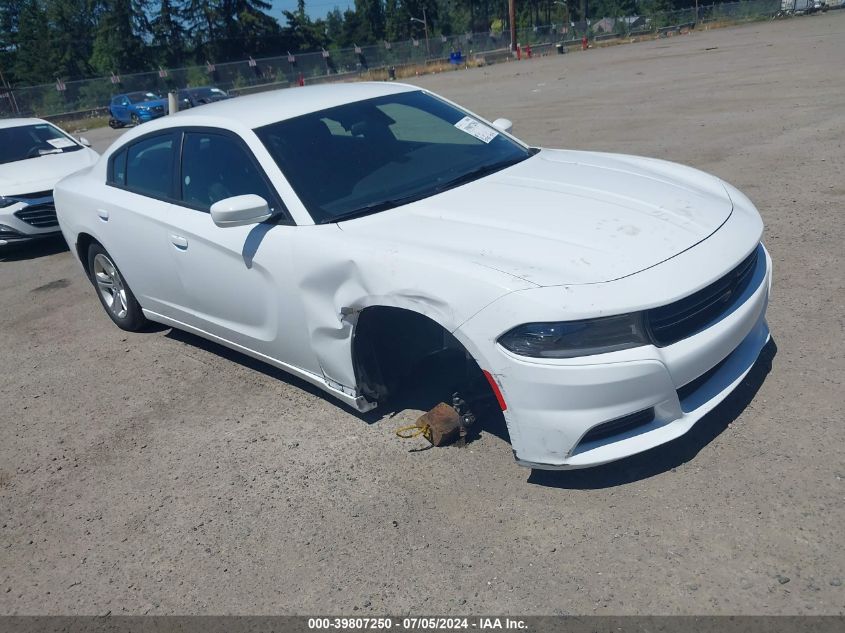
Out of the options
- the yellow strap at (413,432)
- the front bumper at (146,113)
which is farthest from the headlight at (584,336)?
the front bumper at (146,113)

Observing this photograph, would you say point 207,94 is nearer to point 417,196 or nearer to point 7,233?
point 7,233

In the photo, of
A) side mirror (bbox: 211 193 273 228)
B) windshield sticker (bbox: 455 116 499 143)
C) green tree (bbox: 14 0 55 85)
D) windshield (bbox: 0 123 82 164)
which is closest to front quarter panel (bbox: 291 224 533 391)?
side mirror (bbox: 211 193 273 228)

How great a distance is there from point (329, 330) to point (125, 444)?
1.48 meters

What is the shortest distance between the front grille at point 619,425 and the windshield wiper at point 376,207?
A: 5.11 ft

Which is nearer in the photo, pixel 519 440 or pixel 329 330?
pixel 519 440

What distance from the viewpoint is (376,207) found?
12.3 ft

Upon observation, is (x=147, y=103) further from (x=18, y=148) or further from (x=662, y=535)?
(x=662, y=535)

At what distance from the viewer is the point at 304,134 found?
4156 millimetres

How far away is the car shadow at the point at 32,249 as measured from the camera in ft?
29.0

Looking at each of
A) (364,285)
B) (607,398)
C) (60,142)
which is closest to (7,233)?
(60,142)

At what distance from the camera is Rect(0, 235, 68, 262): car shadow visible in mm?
8828

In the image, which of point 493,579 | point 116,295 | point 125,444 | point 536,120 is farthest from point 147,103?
point 493,579

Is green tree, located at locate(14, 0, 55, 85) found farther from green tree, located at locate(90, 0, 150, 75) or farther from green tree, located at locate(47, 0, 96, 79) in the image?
green tree, located at locate(90, 0, 150, 75)

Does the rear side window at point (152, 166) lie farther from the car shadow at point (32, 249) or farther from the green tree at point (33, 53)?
the green tree at point (33, 53)
